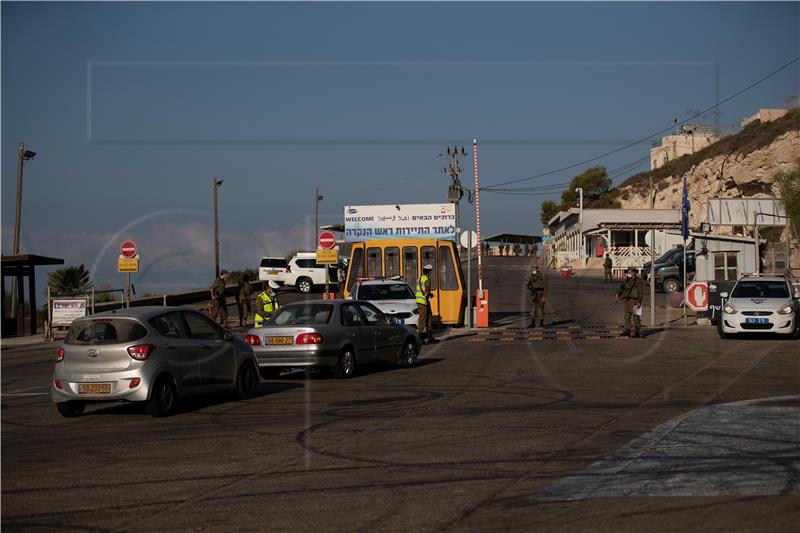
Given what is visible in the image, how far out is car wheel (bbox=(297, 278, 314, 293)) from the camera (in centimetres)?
5303

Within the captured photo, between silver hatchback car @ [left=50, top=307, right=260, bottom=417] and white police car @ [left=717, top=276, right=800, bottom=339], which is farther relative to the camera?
white police car @ [left=717, top=276, right=800, bottom=339]

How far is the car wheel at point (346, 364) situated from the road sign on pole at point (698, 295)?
16032 mm

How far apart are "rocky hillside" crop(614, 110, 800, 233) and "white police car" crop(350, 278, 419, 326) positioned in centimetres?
4737

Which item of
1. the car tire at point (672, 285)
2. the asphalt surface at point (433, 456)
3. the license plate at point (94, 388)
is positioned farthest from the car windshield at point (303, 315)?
the car tire at point (672, 285)

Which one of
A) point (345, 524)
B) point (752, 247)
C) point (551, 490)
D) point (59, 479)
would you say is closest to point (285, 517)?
point (345, 524)

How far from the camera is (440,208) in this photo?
32.9 metres

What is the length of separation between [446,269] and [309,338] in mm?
14063

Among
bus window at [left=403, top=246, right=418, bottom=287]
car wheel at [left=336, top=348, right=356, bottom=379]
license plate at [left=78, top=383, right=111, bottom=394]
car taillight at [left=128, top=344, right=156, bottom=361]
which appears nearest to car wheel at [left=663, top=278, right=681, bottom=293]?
bus window at [left=403, top=246, right=418, bottom=287]

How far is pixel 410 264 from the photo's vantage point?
3166 centimetres

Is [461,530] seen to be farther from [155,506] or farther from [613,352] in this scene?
[613,352]

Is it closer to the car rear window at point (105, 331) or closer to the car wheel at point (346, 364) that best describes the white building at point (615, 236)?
the car wheel at point (346, 364)

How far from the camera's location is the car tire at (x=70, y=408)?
45.1 feet

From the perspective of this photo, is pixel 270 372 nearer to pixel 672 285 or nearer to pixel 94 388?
pixel 94 388

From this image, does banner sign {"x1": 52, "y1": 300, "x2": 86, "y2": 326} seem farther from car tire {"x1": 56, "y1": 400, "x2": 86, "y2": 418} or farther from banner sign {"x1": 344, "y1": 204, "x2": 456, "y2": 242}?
car tire {"x1": 56, "y1": 400, "x2": 86, "y2": 418}
